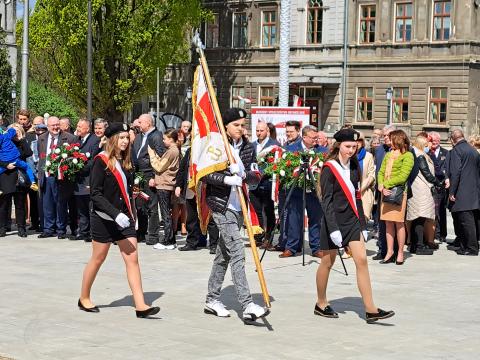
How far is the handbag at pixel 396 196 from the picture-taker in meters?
14.5

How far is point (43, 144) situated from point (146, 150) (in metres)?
1.91

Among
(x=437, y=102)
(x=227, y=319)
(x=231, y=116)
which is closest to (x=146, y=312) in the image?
(x=227, y=319)

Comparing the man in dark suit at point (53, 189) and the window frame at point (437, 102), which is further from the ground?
the window frame at point (437, 102)

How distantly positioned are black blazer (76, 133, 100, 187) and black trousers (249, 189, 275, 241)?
8.40 ft

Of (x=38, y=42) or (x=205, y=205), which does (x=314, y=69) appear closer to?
(x=38, y=42)

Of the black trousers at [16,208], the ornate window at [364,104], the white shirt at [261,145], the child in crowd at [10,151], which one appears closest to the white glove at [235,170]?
the white shirt at [261,145]

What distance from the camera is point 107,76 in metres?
44.6

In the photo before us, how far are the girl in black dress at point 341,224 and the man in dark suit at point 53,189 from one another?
741cm

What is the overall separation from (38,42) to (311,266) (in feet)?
108

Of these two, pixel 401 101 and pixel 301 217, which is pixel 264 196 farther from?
pixel 401 101

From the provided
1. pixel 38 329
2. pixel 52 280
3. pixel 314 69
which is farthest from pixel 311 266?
pixel 314 69

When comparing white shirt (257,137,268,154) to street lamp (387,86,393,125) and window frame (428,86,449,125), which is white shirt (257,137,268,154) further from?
window frame (428,86,449,125)

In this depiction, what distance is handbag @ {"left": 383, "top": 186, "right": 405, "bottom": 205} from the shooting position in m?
14.5

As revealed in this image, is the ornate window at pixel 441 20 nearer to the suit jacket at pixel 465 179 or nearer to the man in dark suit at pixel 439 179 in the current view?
the man in dark suit at pixel 439 179
